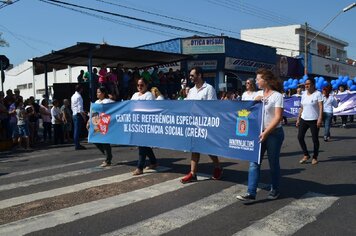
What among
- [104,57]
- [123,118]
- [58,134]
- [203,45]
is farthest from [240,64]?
[123,118]

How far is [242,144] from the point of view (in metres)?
6.70

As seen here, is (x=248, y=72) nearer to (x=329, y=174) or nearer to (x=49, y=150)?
(x=49, y=150)

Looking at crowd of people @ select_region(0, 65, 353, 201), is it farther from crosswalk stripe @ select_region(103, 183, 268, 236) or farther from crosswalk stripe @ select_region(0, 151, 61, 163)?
crosswalk stripe @ select_region(0, 151, 61, 163)

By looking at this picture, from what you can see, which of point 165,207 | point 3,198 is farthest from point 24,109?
point 165,207

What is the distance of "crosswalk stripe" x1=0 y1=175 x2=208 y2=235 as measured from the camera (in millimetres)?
5414

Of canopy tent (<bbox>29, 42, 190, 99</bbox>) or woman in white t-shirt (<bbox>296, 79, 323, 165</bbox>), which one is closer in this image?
woman in white t-shirt (<bbox>296, 79, 323, 165</bbox>)

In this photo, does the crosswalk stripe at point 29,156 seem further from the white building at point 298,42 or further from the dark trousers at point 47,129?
the white building at point 298,42

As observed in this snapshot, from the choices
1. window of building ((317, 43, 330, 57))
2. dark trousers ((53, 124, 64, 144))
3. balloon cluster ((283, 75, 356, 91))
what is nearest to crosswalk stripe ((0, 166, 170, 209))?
dark trousers ((53, 124, 64, 144))

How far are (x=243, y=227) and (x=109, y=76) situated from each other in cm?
1244

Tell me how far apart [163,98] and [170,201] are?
370 centimetres

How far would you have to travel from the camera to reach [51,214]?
19.6ft

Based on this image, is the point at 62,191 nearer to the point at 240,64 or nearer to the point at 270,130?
the point at 270,130

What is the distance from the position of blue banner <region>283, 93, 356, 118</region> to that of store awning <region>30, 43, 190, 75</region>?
5.07m

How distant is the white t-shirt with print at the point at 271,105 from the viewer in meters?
6.27
